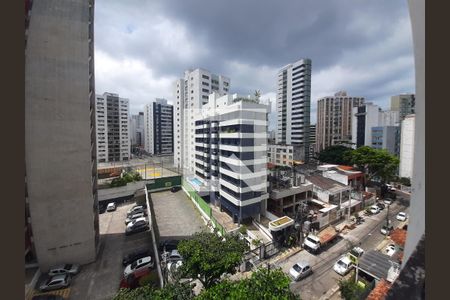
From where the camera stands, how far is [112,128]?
54906 millimetres

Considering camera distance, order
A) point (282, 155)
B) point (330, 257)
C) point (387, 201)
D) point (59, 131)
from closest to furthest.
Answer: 1. point (59, 131)
2. point (330, 257)
3. point (387, 201)
4. point (282, 155)

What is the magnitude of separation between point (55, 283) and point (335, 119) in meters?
76.8

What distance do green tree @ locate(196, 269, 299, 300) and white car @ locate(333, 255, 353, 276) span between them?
9.20 metres

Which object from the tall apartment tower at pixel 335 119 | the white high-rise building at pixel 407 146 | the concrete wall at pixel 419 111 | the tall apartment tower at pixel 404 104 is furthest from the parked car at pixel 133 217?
the tall apartment tower at pixel 404 104

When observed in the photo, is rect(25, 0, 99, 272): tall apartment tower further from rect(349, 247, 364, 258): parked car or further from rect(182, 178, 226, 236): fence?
rect(349, 247, 364, 258): parked car

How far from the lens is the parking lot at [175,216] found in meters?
18.4

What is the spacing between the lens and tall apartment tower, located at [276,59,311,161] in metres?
56.9

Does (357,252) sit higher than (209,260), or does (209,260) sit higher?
(209,260)

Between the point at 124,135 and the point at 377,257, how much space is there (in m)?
63.0

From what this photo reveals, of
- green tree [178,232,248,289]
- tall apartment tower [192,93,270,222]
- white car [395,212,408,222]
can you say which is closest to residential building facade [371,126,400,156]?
white car [395,212,408,222]

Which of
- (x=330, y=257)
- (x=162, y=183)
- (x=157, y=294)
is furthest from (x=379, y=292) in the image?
(x=162, y=183)

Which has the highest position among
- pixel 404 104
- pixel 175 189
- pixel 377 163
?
pixel 404 104

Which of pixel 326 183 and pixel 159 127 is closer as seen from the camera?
pixel 326 183

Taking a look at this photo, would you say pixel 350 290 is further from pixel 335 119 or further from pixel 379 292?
pixel 335 119
